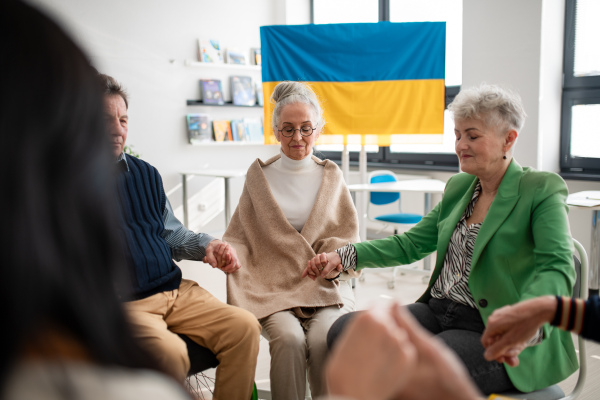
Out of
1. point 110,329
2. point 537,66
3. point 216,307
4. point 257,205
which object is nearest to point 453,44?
point 537,66

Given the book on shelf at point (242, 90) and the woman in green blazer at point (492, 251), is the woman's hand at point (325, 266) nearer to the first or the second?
the woman in green blazer at point (492, 251)

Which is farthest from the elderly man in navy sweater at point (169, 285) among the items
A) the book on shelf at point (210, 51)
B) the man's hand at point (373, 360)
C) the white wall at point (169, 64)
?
the book on shelf at point (210, 51)

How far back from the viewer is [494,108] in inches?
66.0

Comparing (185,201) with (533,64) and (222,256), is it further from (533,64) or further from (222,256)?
(222,256)

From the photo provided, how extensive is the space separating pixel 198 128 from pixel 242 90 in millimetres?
758

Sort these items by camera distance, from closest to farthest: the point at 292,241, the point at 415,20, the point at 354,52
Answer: the point at 292,241 → the point at 354,52 → the point at 415,20

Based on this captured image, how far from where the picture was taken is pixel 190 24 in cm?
615

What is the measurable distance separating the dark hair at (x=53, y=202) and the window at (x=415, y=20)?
433 cm

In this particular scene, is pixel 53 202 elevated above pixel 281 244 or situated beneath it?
elevated above

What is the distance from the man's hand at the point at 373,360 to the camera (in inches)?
23.3

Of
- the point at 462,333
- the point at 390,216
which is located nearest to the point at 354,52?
the point at 390,216

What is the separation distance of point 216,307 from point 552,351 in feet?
3.54

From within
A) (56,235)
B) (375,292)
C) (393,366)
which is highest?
(56,235)

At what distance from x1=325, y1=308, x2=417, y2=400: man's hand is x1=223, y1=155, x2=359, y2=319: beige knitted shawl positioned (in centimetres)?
134
